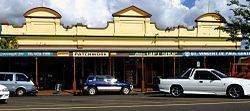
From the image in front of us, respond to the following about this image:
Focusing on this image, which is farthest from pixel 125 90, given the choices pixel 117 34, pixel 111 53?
pixel 117 34

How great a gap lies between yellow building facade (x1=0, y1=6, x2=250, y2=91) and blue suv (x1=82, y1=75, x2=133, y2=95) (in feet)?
18.6

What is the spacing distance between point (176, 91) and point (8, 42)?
1973 cm

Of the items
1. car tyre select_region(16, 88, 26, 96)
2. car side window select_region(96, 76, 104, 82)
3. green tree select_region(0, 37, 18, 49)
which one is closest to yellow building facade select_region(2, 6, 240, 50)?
green tree select_region(0, 37, 18, 49)

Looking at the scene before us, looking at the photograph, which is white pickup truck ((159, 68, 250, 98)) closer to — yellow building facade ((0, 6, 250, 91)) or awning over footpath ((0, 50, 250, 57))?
awning over footpath ((0, 50, 250, 57))

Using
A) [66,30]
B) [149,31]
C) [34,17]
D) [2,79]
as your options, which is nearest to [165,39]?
[149,31]

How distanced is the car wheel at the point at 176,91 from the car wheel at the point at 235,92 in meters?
2.67

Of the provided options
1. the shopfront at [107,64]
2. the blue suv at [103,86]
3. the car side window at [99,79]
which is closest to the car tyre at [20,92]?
the blue suv at [103,86]

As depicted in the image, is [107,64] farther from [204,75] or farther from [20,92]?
[204,75]

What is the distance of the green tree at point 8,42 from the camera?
1582 inches

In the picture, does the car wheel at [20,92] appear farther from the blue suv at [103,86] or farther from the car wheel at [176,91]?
the car wheel at [176,91]

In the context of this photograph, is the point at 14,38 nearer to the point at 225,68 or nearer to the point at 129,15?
the point at 129,15

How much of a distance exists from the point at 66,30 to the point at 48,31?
164cm

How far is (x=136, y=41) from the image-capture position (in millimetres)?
44781

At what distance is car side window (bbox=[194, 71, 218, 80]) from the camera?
24156 millimetres
